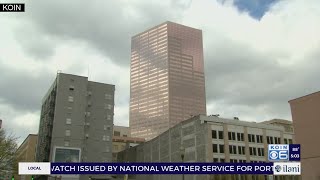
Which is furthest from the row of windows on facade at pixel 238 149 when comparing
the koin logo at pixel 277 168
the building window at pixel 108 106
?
the koin logo at pixel 277 168

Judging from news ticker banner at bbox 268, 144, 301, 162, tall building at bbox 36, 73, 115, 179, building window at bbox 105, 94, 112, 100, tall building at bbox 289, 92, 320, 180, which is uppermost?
building window at bbox 105, 94, 112, 100

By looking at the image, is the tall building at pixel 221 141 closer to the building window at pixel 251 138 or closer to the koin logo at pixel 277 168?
the building window at pixel 251 138

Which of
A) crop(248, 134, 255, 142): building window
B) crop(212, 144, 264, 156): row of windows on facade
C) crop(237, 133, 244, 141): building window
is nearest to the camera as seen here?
crop(212, 144, 264, 156): row of windows on facade

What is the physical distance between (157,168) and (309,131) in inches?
773

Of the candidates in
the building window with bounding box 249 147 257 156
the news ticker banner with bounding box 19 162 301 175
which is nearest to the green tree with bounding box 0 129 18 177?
the news ticker banner with bounding box 19 162 301 175

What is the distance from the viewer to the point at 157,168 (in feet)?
74.5

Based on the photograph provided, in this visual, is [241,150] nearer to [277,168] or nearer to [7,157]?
[7,157]

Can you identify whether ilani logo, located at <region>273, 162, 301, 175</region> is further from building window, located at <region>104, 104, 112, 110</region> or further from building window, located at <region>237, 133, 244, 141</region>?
→ building window, located at <region>104, 104, 112, 110</region>

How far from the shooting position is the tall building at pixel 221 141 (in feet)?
255

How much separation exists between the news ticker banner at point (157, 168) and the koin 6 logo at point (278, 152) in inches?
20.0

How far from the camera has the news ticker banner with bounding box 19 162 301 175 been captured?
2225 centimetres

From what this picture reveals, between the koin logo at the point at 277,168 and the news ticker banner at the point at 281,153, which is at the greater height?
the news ticker banner at the point at 281,153

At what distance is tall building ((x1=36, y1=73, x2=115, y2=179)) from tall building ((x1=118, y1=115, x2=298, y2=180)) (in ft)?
A: 61.5

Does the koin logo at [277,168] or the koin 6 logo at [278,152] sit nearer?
the koin 6 logo at [278,152]
